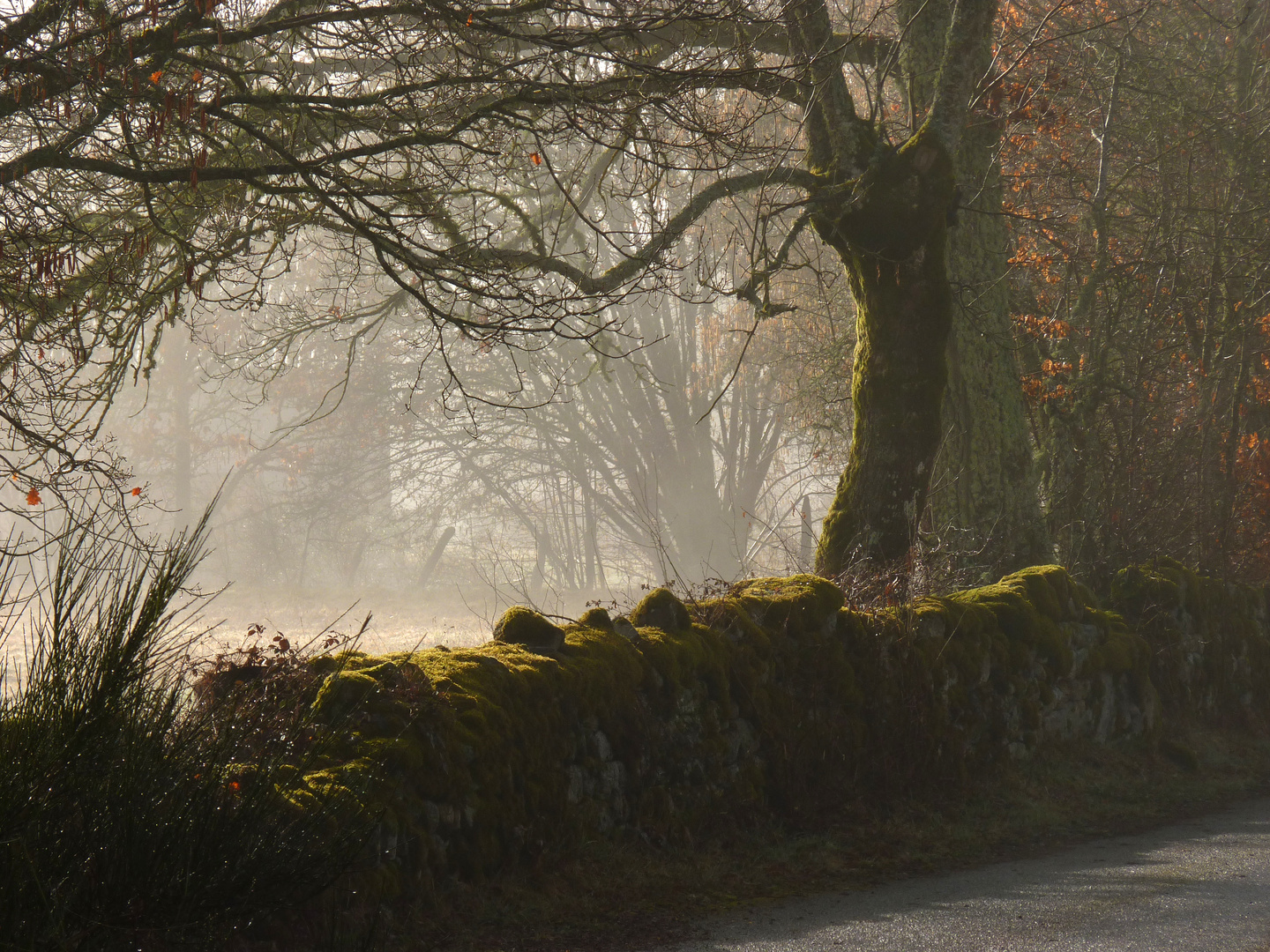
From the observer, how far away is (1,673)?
3.03 meters

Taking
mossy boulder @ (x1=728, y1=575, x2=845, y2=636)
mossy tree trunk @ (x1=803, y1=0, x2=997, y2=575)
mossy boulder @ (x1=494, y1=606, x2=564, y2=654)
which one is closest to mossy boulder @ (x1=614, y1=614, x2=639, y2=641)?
mossy boulder @ (x1=494, y1=606, x2=564, y2=654)

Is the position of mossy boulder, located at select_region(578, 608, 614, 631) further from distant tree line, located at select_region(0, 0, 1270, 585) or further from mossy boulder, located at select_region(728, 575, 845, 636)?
distant tree line, located at select_region(0, 0, 1270, 585)

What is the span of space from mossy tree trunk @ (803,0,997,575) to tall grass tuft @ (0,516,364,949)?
6.08 m

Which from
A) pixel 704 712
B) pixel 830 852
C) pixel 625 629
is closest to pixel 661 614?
pixel 625 629

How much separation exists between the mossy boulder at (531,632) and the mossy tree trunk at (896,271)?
12.0 ft

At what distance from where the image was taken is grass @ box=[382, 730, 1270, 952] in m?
4.58

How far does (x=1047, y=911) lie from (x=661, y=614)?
8.47 ft

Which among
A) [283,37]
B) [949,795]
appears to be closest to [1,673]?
[283,37]

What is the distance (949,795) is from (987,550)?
3.71 m

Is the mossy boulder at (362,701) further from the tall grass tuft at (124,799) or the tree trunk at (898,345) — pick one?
the tree trunk at (898,345)

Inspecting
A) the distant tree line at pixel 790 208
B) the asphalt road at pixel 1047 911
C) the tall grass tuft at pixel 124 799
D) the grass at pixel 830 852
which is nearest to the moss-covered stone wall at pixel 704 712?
the grass at pixel 830 852

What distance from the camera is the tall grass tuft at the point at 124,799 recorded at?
294 centimetres

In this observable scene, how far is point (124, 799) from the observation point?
315 cm

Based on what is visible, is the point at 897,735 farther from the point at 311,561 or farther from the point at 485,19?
the point at 311,561
